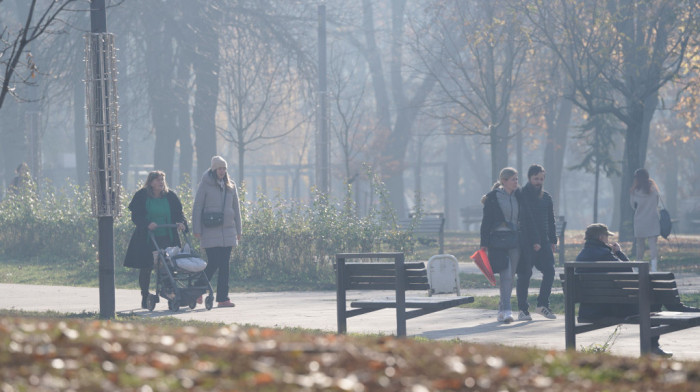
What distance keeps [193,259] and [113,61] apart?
2559mm

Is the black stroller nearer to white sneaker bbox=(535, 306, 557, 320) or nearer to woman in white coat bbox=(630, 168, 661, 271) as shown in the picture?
white sneaker bbox=(535, 306, 557, 320)

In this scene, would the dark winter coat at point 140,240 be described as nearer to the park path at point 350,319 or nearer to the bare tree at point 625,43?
the park path at point 350,319

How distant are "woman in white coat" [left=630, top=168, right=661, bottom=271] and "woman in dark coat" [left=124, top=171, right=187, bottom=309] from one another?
309 inches

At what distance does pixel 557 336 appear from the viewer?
10195 millimetres

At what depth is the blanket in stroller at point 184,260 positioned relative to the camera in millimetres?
12836

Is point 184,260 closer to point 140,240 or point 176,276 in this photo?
point 176,276

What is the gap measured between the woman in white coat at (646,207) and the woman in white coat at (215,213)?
7285 millimetres

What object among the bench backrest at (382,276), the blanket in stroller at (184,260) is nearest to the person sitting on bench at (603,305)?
the bench backrest at (382,276)

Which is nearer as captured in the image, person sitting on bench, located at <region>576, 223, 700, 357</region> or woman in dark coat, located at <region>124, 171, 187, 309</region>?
person sitting on bench, located at <region>576, 223, 700, 357</region>

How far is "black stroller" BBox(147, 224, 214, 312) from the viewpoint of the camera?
12852mm

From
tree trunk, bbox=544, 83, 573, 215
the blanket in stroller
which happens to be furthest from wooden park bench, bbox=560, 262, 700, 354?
tree trunk, bbox=544, 83, 573, 215

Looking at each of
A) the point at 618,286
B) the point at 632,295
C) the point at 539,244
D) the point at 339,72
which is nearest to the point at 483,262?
the point at 539,244

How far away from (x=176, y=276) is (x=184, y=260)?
35 cm

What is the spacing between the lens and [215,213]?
43.6 ft
